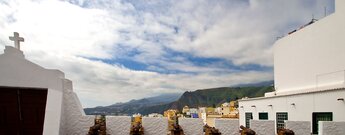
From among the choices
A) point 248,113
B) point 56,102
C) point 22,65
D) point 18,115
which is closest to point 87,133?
point 56,102

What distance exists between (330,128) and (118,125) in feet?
17.6

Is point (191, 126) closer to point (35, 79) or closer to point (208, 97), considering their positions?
point (35, 79)

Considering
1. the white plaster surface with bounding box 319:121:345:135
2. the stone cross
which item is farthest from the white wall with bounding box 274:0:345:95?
the stone cross

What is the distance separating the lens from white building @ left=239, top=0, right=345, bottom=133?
11977 millimetres

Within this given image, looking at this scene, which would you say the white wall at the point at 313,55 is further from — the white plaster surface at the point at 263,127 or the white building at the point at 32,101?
the white building at the point at 32,101

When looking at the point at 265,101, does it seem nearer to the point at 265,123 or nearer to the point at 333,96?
the point at 333,96

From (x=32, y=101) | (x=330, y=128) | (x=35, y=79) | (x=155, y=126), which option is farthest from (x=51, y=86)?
(x=330, y=128)

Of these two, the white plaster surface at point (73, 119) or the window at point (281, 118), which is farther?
the window at point (281, 118)

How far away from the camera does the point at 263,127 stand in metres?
6.66

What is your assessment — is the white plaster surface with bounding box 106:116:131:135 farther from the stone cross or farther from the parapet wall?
the stone cross

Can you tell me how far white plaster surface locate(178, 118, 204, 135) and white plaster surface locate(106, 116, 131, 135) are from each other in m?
1.29

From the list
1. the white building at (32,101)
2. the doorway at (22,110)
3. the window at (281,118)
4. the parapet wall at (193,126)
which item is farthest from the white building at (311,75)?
the doorway at (22,110)

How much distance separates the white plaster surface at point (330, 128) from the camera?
6704 millimetres

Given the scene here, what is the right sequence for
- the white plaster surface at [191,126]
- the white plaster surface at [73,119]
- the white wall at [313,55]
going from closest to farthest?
the white plaster surface at [73,119] < the white plaster surface at [191,126] < the white wall at [313,55]
